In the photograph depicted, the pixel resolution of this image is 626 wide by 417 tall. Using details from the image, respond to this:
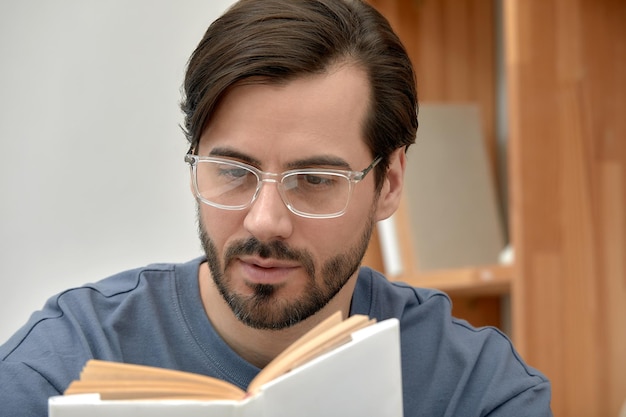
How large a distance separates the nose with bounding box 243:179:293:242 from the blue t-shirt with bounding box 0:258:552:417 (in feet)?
0.66

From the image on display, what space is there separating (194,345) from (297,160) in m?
0.31

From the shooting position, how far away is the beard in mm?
1249

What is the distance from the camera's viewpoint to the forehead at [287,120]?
1.24m

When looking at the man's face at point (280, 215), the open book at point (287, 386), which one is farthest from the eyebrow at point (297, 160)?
the open book at point (287, 386)

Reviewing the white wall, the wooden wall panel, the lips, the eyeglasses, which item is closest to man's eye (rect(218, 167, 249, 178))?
the eyeglasses

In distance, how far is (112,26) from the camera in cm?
240

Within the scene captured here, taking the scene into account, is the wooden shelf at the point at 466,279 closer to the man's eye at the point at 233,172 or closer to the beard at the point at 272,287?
the beard at the point at 272,287

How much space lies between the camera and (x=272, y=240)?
4.04 ft

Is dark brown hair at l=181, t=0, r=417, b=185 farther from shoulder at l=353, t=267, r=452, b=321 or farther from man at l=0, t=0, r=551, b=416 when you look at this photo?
shoulder at l=353, t=267, r=452, b=321

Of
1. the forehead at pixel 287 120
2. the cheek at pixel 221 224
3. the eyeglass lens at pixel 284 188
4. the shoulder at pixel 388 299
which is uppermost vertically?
the forehead at pixel 287 120

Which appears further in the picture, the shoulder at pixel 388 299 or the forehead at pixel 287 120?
the shoulder at pixel 388 299

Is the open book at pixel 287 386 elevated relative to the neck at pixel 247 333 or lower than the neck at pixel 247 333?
elevated

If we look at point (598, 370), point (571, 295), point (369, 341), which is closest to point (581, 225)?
point (571, 295)

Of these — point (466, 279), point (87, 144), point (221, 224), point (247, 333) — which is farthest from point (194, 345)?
point (87, 144)
